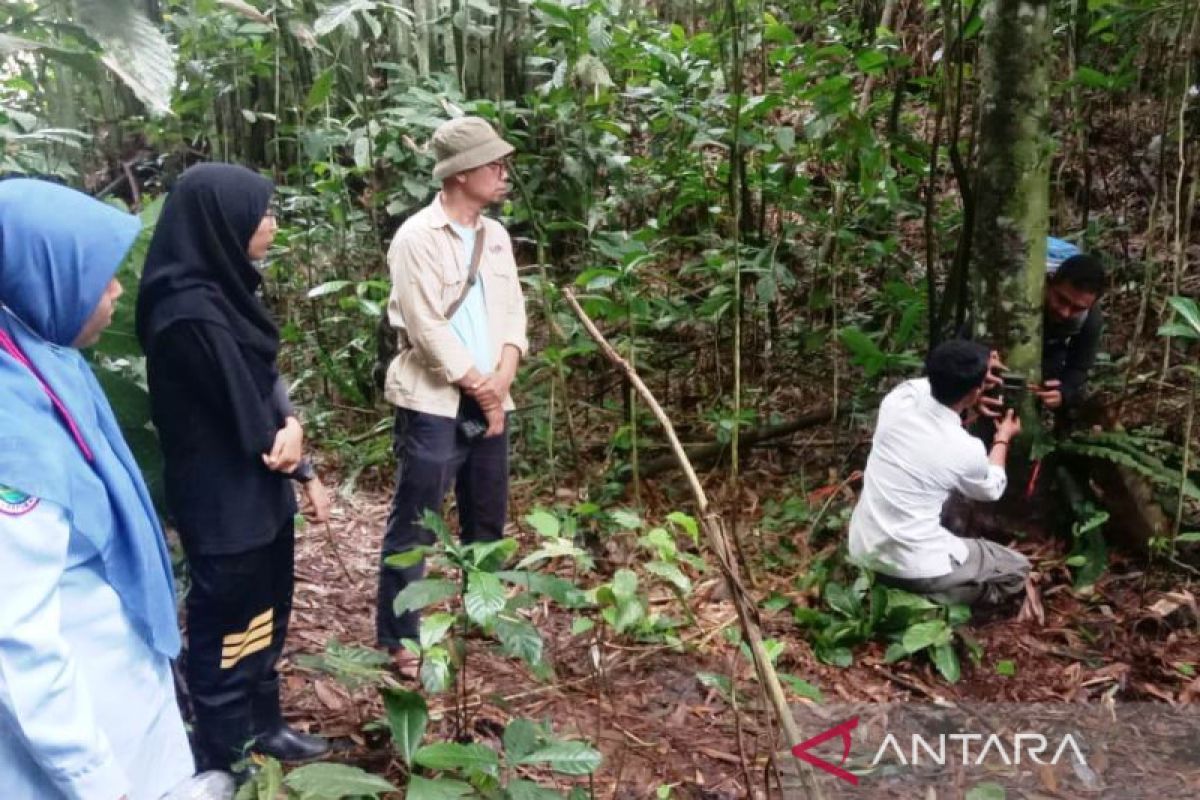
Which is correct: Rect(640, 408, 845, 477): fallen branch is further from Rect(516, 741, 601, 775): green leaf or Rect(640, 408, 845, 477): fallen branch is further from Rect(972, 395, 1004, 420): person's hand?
Rect(516, 741, 601, 775): green leaf

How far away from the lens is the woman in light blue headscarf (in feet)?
4.53

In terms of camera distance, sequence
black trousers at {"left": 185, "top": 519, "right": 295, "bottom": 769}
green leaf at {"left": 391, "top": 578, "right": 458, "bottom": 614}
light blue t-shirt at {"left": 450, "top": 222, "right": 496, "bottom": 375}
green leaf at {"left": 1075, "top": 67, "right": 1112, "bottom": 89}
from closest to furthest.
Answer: green leaf at {"left": 391, "top": 578, "right": 458, "bottom": 614}
black trousers at {"left": 185, "top": 519, "right": 295, "bottom": 769}
light blue t-shirt at {"left": 450, "top": 222, "right": 496, "bottom": 375}
green leaf at {"left": 1075, "top": 67, "right": 1112, "bottom": 89}

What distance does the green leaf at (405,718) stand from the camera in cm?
216

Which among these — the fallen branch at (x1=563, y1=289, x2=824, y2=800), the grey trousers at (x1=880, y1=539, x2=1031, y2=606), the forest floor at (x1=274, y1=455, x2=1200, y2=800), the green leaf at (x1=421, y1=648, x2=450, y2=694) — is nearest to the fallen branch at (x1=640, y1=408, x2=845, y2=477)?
the forest floor at (x1=274, y1=455, x2=1200, y2=800)

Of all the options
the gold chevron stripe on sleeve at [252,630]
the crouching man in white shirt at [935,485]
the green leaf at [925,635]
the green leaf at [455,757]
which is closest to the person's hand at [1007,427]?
the crouching man in white shirt at [935,485]

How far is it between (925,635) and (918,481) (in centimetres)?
57

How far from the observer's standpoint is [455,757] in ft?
6.77

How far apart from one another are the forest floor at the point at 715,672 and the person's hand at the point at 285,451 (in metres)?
0.86

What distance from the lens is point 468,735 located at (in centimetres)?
274

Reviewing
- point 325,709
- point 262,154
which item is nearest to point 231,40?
point 262,154

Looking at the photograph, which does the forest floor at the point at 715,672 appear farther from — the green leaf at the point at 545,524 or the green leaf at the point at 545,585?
the green leaf at the point at 545,524

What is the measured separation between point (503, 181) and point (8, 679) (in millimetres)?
2380

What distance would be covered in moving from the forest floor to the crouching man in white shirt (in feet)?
0.89

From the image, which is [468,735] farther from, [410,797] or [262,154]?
[262,154]
